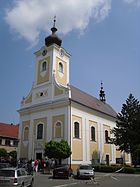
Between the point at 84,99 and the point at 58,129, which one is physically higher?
the point at 84,99

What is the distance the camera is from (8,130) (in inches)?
2493

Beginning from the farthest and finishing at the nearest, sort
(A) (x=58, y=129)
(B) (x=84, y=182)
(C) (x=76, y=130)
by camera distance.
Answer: (C) (x=76, y=130)
(A) (x=58, y=129)
(B) (x=84, y=182)

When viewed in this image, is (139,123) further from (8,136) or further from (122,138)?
(8,136)

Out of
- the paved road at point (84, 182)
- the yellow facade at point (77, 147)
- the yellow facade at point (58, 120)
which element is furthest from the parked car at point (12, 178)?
the yellow facade at point (58, 120)

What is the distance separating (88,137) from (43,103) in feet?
29.3

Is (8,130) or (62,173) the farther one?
(8,130)

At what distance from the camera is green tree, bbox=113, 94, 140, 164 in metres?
40.0

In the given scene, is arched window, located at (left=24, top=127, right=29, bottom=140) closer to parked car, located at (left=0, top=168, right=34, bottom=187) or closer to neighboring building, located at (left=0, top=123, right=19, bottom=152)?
neighboring building, located at (left=0, top=123, right=19, bottom=152)

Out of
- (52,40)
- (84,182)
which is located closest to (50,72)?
(52,40)

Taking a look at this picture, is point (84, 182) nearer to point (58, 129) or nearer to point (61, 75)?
point (58, 129)

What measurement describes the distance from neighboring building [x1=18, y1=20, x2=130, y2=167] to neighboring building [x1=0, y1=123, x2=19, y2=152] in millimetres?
15852

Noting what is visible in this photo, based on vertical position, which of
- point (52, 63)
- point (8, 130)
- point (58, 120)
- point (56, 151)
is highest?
point (52, 63)

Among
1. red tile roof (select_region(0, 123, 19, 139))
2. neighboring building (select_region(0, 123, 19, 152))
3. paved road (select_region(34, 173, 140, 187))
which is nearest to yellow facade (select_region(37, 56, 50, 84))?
neighboring building (select_region(0, 123, 19, 152))

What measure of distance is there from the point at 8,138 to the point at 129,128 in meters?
30.0
